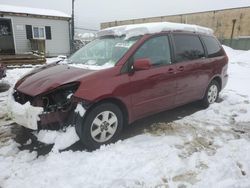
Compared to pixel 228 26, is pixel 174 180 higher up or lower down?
lower down

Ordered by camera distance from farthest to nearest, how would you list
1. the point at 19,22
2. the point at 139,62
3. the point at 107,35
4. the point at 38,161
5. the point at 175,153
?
1. the point at 19,22
2. the point at 107,35
3. the point at 139,62
4. the point at 175,153
5. the point at 38,161

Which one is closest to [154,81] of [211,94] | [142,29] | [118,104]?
[118,104]

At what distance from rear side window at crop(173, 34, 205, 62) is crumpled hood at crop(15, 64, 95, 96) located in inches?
74.5

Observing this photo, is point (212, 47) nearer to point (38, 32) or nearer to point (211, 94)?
point (211, 94)

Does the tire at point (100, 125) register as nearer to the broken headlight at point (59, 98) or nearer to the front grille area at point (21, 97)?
the broken headlight at point (59, 98)

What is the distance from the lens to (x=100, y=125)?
12.0 feet

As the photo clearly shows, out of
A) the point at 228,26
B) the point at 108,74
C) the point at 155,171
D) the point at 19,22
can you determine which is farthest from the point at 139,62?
the point at 228,26

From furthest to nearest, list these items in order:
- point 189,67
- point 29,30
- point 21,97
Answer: point 29,30 < point 189,67 < point 21,97

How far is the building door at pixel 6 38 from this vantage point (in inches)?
680

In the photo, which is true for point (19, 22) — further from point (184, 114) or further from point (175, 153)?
point (175, 153)

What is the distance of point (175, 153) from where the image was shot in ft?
11.7

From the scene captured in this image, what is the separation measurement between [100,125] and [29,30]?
16.3 meters

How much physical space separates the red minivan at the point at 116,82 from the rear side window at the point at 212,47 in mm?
117

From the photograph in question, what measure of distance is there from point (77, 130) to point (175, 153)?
1.43 meters
